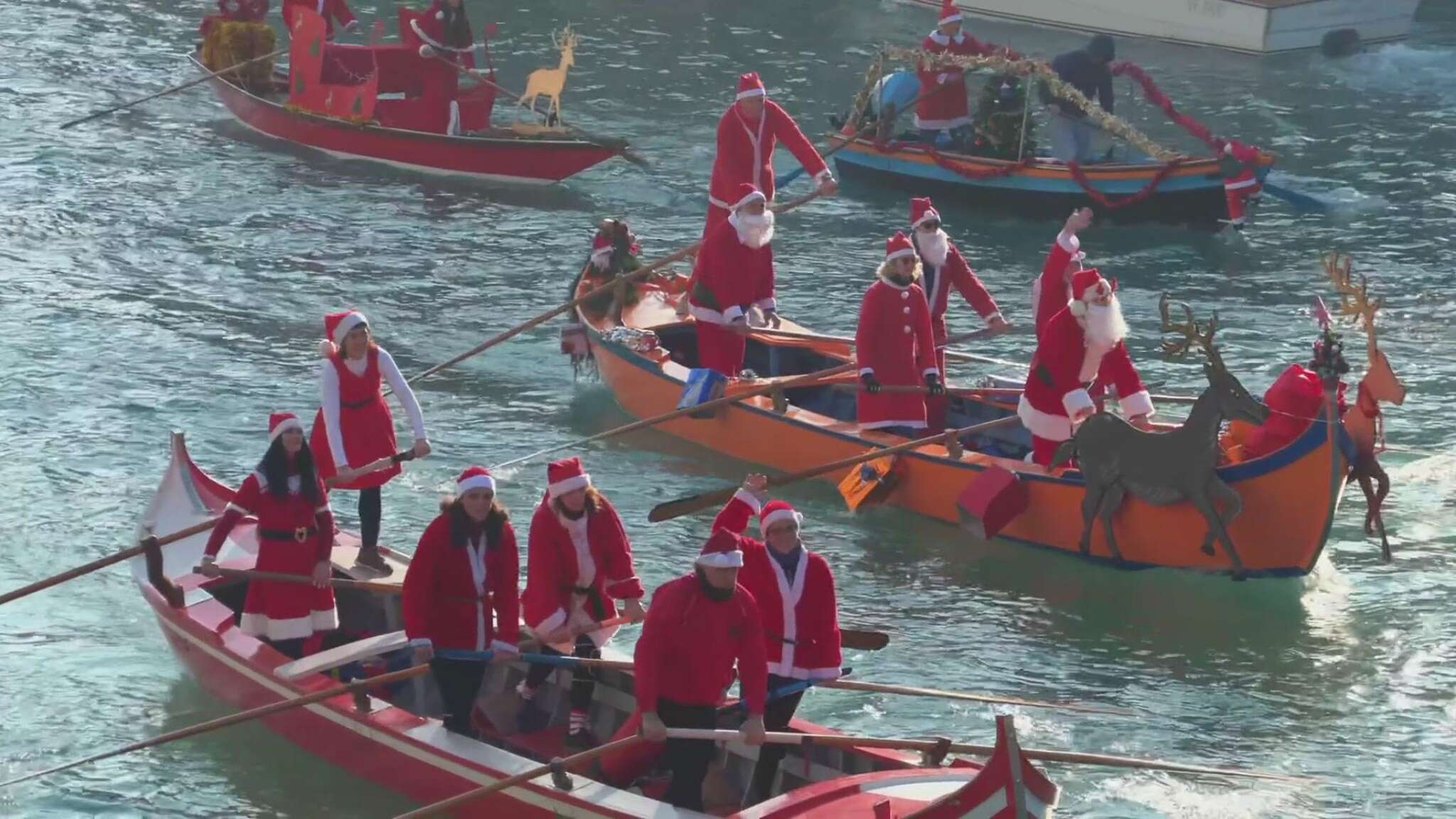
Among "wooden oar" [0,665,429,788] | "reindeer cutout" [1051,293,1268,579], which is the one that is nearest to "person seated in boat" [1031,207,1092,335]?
"reindeer cutout" [1051,293,1268,579]

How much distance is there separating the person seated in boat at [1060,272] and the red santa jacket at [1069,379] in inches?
28.6

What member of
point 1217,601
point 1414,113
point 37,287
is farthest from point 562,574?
point 1414,113

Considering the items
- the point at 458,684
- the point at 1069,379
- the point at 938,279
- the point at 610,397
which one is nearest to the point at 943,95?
the point at 610,397

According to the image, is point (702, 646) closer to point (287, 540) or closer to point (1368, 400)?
point (287, 540)

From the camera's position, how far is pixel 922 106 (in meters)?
21.7

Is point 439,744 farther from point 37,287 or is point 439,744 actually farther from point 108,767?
point 37,287

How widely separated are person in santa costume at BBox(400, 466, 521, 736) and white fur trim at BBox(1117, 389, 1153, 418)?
173 inches

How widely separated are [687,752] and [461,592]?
1370 mm

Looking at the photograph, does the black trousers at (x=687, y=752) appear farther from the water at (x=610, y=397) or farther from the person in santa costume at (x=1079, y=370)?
the person in santa costume at (x=1079, y=370)

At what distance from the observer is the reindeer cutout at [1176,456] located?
11648 millimetres

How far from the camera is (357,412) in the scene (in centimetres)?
1130

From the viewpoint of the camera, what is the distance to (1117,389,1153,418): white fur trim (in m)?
12.4

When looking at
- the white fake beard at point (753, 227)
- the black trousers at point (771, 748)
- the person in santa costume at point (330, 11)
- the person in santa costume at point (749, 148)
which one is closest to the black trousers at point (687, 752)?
the black trousers at point (771, 748)

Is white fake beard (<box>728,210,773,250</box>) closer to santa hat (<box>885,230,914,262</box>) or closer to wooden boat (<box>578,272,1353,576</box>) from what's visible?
wooden boat (<box>578,272,1353,576</box>)
